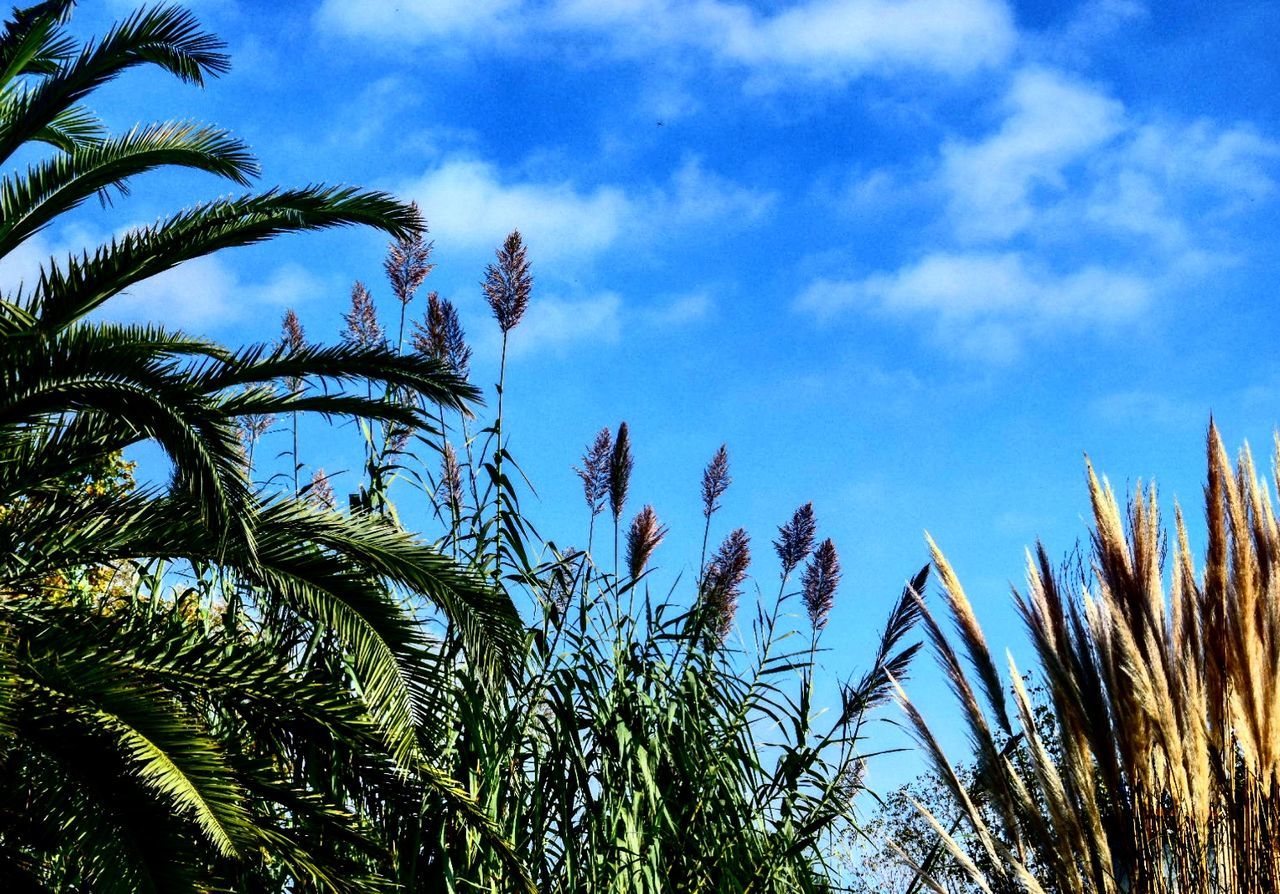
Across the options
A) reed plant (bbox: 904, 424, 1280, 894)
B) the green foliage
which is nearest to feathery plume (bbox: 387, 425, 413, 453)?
the green foliage

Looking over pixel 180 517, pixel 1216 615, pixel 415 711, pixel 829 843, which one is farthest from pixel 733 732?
pixel 180 517

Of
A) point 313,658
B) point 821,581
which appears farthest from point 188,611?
point 821,581

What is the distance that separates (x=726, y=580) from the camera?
4.62 meters

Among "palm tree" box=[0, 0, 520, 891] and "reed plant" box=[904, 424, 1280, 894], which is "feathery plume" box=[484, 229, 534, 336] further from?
"reed plant" box=[904, 424, 1280, 894]

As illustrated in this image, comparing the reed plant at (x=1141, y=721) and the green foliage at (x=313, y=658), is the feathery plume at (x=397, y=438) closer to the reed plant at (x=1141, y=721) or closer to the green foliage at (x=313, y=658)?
the green foliage at (x=313, y=658)

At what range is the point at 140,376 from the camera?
4.16m

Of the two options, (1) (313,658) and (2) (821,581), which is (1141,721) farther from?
(1) (313,658)

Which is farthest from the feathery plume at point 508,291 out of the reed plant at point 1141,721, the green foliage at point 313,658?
the reed plant at point 1141,721

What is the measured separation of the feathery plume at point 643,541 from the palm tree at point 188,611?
1.59ft

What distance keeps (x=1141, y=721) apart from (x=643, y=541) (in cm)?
175

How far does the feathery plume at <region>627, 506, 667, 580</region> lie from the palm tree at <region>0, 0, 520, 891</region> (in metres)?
0.48

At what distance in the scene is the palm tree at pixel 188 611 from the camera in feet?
13.2

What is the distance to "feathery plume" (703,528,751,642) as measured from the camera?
4.48 metres

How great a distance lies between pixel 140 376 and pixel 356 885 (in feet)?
5.96
